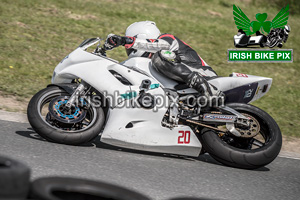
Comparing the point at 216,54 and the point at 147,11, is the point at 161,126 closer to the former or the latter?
the point at 216,54

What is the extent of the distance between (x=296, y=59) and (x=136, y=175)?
350 inches

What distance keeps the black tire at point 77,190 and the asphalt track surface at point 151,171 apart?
3.25 ft

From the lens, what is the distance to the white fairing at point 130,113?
504cm

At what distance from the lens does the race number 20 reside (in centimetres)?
510

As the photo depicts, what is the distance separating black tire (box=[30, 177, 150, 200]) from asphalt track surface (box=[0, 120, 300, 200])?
3.25 feet

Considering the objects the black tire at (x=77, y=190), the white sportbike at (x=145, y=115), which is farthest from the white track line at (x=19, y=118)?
the black tire at (x=77, y=190)

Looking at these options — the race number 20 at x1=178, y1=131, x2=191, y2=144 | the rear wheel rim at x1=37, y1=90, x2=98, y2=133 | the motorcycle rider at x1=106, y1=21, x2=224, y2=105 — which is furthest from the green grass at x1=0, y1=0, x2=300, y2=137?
the race number 20 at x1=178, y1=131, x2=191, y2=144

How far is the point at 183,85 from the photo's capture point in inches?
211

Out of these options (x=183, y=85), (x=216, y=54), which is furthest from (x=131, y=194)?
(x=216, y=54)

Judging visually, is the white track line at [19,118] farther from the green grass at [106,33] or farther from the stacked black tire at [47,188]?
the stacked black tire at [47,188]

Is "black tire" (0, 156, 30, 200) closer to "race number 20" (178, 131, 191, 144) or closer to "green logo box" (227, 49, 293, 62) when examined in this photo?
"race number 20" (178, 131, 191, 144)

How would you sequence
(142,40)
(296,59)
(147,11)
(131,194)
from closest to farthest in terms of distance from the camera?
(131,194) < (142,40) < (296,59) < (147,11)

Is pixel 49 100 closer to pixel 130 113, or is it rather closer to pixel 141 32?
pixel 130 113

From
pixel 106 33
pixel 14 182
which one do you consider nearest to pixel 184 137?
pixel 14 182
